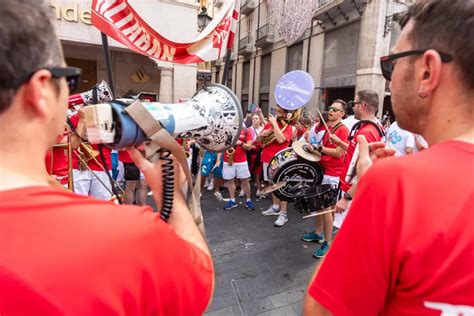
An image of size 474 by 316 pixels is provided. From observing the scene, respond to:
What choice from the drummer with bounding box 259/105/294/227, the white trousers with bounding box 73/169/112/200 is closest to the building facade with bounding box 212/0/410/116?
the drummer with bounding box 259/105/294/227

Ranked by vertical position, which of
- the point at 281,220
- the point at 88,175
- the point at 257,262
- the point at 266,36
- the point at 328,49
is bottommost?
the point at 257,262

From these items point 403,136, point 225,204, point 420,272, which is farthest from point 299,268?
point 420,272

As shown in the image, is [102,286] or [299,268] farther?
[299,268]

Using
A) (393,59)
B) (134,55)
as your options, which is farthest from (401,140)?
(134,55)

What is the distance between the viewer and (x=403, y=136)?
3885mm

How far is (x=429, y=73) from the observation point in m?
0.88

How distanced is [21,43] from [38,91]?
0.34 feet

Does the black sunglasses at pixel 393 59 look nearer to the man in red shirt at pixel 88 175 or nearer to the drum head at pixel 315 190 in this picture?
the drum head at pixel 315 190

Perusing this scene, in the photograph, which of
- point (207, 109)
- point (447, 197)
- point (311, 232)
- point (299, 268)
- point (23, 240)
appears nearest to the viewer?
point (23, 240)

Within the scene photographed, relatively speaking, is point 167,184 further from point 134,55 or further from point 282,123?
point 134,55

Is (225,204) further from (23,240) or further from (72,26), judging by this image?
(72,26)

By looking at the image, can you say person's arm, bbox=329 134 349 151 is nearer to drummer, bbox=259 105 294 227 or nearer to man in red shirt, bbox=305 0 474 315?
drummer, bbox=259 105 294 227

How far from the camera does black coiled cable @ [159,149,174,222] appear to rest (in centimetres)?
105

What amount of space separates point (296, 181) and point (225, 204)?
227 cm
